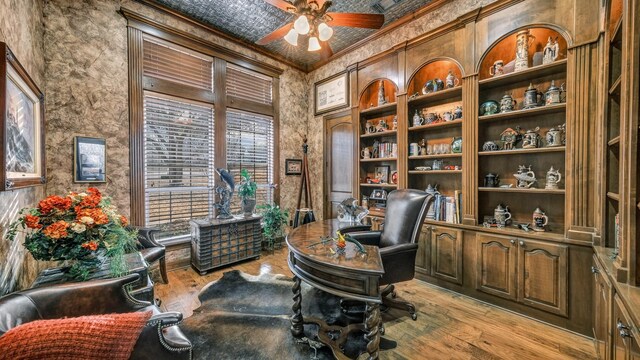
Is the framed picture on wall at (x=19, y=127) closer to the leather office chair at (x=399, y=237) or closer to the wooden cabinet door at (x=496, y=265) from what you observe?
the leather office chair at (x=399, y=237)

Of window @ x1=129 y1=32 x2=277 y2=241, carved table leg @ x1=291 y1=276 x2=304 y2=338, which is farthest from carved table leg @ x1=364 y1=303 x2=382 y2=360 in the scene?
window @ x1=129 y1=32 x2=277 y2=241

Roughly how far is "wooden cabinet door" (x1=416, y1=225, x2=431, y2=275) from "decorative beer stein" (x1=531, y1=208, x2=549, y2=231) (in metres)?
0.98

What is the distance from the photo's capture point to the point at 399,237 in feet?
7.62

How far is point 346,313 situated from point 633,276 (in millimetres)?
1874

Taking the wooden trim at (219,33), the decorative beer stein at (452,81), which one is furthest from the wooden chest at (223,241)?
the decorative beer stein at (452,81)

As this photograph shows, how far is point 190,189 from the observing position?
3551 mm

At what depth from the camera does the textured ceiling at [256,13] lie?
3033 mm

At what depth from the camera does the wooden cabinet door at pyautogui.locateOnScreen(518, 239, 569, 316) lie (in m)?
2.10

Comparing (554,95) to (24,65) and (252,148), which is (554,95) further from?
(24,65)

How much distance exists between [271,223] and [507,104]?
356cm

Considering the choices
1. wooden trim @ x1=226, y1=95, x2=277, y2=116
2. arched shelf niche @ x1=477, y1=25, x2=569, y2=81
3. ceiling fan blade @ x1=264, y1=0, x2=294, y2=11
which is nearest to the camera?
ceiling fan blade @ x1=264, y1=0, x2=294, y2=11

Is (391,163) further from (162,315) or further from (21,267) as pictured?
(21,267)

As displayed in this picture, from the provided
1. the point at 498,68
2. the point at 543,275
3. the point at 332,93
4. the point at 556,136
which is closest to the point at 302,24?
the point at 498,68

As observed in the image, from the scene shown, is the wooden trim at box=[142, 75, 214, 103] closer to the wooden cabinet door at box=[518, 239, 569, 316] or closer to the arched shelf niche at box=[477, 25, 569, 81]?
the arched shelf niche at box=[477, 25, 569, 81]
